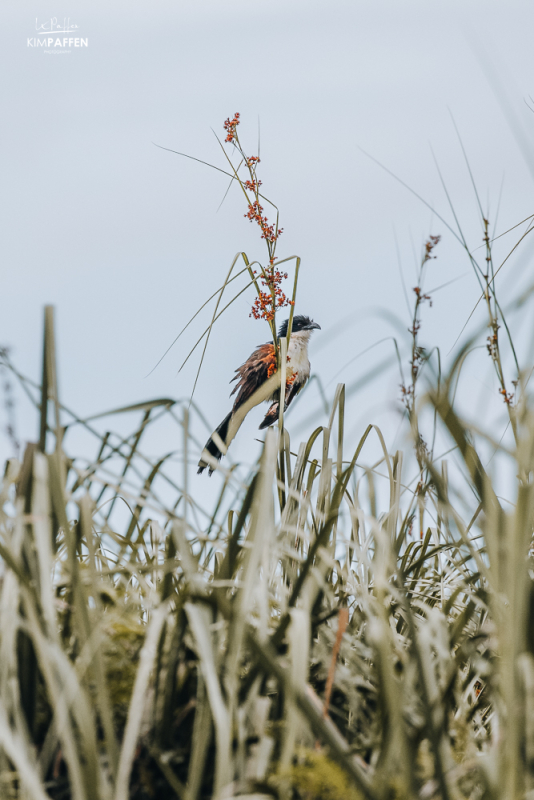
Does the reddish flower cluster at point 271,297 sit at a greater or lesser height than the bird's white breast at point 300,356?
lesser

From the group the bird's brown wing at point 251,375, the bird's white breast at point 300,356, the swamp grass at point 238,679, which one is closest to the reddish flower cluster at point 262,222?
the swamp grass at point 238,679

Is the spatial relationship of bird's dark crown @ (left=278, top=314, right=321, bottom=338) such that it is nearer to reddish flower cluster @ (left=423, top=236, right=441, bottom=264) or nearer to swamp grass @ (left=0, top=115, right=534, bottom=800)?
reddish flower cluster @ (left=423, top=236, right=441, bottom=264)

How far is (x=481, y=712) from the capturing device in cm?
109

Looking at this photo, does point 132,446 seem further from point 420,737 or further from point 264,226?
point 264,226

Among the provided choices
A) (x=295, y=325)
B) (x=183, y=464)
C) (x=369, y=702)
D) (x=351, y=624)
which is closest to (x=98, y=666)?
(x=183, y=464)

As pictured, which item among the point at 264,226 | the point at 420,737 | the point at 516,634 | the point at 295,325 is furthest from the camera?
the point at 295,325

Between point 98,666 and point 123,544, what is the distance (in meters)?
0.52

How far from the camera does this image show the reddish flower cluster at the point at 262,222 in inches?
72.5

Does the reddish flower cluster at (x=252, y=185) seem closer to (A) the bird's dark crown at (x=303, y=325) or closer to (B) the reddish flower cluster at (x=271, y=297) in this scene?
(B) the reddish flower cluster at (x=271, y=297)

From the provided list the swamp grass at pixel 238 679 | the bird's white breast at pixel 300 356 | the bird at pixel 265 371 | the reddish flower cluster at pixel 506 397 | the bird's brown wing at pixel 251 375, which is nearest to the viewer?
the swamp grass at pixel 238 679

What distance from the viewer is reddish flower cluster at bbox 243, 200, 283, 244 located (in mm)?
1841

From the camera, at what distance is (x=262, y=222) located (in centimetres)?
184

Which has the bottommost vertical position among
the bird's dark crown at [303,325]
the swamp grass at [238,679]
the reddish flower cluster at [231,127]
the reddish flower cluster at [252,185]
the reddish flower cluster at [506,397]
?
the swamp grass at [238,679]

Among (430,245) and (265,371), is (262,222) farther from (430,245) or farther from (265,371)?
(265,371)
